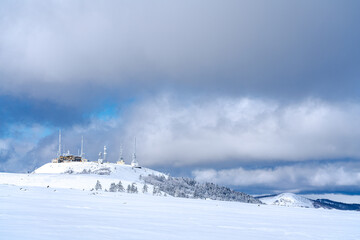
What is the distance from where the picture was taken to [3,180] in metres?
151

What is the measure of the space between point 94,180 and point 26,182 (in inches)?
1229

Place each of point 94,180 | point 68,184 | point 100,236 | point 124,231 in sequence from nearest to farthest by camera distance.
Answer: point 100,236 → point 124,231 → point 68,184 → point 94,180

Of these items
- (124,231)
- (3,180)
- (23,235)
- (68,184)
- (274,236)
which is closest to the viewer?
(23,235)

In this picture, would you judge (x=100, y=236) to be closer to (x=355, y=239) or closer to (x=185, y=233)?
(x=185, y=233)

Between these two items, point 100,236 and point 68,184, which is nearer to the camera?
point 100,236

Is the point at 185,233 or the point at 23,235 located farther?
the point at 185,233

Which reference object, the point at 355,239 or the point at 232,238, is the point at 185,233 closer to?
the point at 232,238

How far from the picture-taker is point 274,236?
25.2 m

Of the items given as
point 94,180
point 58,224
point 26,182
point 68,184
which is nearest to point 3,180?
point 26,182

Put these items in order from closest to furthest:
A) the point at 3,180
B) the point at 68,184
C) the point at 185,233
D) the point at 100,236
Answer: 1. the point at 100,236
2. the point at 185,233
3. the point at 3,180
4. the point at 68,184

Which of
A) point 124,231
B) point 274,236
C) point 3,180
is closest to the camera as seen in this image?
point 124,231

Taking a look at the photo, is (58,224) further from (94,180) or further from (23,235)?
(94,180)

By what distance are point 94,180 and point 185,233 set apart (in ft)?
520

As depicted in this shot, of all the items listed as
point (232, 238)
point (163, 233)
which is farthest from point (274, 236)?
point (163, 233)
